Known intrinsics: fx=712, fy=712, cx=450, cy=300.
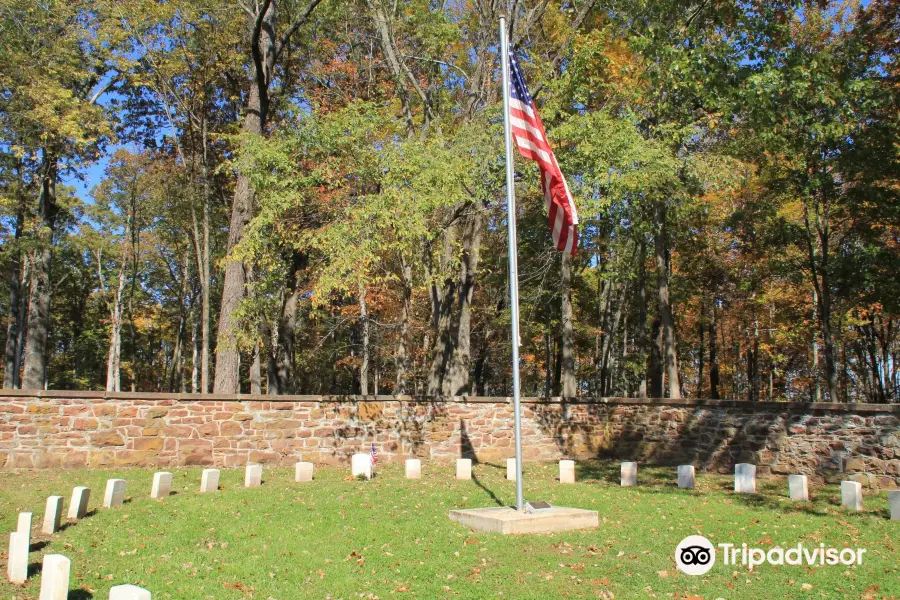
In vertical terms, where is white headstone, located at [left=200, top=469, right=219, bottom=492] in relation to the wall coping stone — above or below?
below

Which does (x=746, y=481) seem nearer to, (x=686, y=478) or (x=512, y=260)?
(x=686, y=478)

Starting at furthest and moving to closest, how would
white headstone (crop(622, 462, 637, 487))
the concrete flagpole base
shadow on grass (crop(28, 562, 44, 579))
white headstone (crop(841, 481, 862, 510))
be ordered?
white headstone (crop(622, 462, 637, 487)), white headstone (crop(841, 481, 862, 510)), the concrete flagpole base, shadow on grass (crop(28, 562, 44, 579))

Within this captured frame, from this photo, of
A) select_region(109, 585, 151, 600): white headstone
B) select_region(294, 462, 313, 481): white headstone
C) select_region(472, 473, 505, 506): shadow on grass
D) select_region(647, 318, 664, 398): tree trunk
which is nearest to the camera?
select_region(109, 585, 151, 600): white headstone

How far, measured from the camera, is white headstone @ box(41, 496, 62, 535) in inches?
310

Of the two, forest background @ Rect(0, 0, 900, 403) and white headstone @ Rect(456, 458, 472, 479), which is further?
forest background @ Rect(0, 0, 900, 403)

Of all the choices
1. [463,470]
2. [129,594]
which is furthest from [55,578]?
[463,470]

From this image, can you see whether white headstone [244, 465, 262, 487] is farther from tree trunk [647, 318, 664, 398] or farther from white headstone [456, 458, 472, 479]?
tree trunk [647, 318, 664, 398]

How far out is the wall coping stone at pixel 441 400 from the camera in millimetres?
12953

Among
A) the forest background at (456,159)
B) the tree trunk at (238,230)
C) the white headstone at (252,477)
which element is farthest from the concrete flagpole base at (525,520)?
the tree trunk at (238,230)

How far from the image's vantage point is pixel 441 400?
16.3 metres

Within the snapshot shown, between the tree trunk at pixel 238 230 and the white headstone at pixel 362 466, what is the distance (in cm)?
389

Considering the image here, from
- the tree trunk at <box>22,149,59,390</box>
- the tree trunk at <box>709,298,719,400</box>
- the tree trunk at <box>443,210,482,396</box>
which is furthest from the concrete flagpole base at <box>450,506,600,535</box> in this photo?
the tree trunk at <box>709,298,719,400</box>

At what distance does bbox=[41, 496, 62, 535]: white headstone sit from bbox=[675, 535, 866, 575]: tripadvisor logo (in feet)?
21.8

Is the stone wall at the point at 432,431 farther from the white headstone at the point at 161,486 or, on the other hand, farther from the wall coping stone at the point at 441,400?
the white headstone at the point at 161,486
